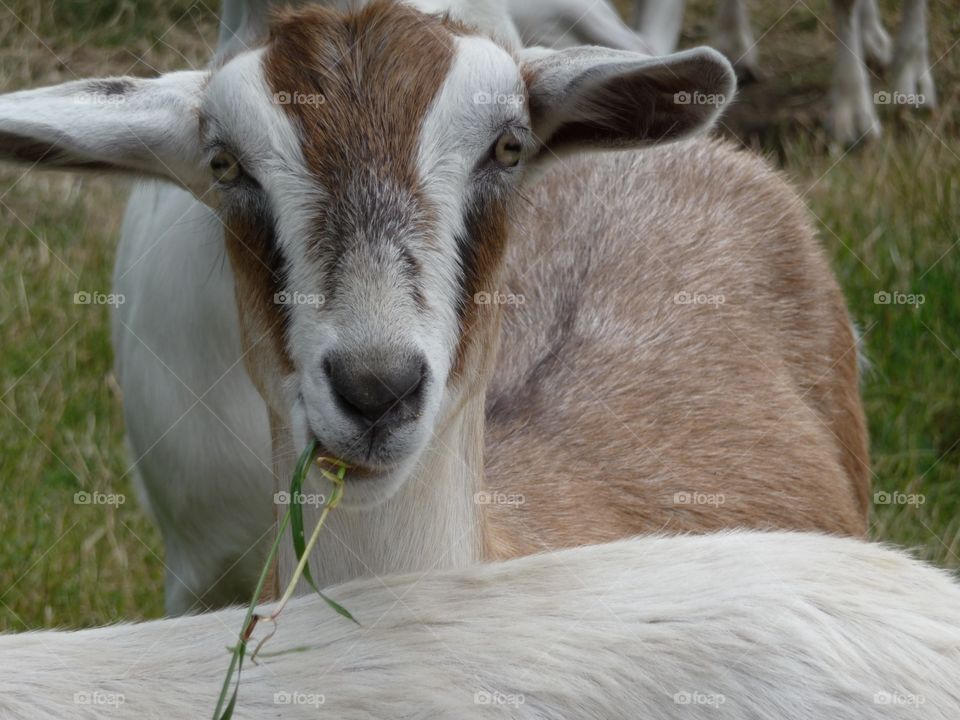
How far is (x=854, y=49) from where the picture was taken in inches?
347

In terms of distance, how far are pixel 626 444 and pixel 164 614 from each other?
5.39 feet

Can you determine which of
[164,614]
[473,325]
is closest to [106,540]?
[164,614]

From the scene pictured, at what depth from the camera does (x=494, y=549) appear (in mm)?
3152

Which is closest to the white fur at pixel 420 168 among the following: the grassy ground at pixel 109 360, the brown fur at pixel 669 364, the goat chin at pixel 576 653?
the brown fur at pixel 669 364

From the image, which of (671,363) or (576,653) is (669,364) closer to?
(671,363)

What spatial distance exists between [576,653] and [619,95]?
4.53ft

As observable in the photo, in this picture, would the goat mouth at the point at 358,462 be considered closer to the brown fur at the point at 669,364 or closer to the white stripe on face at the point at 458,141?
the white stripe on face at the point at 458,141

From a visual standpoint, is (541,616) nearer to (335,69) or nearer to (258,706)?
(258,706)

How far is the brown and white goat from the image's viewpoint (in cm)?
262

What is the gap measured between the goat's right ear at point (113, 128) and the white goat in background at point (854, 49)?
16.5ft

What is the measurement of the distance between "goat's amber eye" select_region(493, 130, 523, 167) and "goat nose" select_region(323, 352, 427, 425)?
51 cm

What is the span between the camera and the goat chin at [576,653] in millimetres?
1820

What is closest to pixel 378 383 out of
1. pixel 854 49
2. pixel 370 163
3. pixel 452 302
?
pixel 452 302

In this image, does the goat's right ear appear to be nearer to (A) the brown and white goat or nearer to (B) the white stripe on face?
(A) the brown and white goat
